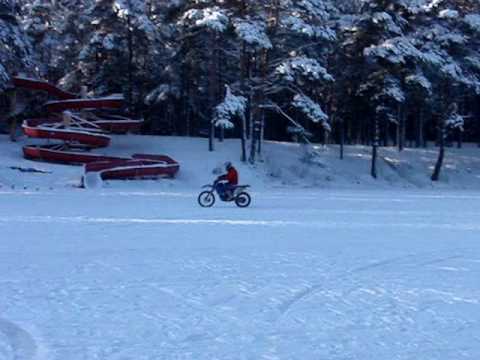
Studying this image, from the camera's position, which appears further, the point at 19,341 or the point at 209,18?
the point at 209,18

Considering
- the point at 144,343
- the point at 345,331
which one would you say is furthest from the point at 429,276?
the point at 144,343

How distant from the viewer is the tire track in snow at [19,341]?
6166 mm

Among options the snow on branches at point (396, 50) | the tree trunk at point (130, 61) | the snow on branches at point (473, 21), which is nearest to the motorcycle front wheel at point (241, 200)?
the snow on branches at point (396, 50)

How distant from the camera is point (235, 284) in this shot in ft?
30.4

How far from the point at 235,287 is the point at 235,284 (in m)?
0.19

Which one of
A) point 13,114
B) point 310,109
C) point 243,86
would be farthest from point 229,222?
point 13,114

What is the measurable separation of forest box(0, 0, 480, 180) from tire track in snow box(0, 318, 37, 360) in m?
26.2

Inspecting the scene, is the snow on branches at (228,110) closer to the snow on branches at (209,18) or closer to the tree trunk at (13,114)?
the snow on branches at (209,18)

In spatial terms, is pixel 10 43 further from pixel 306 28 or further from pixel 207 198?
pixel 207 198

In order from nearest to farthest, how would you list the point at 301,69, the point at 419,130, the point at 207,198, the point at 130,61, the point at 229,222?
the point at 229,222 < the point at 207,198 < the point at 301,69 < the point at 130,61 < the point at 419,130

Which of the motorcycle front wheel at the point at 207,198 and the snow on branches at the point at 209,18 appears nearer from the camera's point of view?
the motorcycle front wheel at the point at 207,198

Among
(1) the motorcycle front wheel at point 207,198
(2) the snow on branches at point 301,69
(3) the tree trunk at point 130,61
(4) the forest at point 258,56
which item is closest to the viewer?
(1) the motorcycle front wheel at point 207,198

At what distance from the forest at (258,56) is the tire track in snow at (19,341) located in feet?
85.9

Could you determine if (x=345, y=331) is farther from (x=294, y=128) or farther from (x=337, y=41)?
(x=337, y=41)
